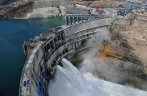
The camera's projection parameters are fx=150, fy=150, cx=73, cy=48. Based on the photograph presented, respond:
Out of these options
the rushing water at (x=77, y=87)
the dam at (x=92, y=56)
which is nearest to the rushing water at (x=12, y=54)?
the dam at (x=92, y=56)

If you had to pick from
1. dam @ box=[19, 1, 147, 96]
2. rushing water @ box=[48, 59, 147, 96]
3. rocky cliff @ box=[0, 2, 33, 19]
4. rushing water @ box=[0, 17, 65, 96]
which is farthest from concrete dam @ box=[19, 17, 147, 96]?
rocky cliff @ box=[0, 2, 33, 19]

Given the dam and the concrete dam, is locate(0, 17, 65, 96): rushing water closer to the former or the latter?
A: the concrete dam

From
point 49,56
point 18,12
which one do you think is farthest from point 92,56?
point 18,12

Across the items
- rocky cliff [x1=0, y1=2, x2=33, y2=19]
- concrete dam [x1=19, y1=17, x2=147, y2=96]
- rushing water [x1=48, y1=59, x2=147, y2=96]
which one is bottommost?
rushing water [x1=48, y1=59, x2=147, y2=96]

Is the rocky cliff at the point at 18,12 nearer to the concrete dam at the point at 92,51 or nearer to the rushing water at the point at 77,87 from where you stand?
the concrete dam at the point at 92,51

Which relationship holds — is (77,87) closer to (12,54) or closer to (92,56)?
(92,56)

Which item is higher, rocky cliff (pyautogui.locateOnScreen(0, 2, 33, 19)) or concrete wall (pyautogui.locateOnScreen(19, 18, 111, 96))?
rocky cliff (pyautogui.locateOnScreen(0, 2, 33, 19))

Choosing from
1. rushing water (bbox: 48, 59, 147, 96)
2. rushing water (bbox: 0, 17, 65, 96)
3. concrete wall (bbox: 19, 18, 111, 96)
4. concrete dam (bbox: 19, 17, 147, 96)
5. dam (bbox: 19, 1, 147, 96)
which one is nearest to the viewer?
concrete wall (bbox: 19, 18, 111, 96)
